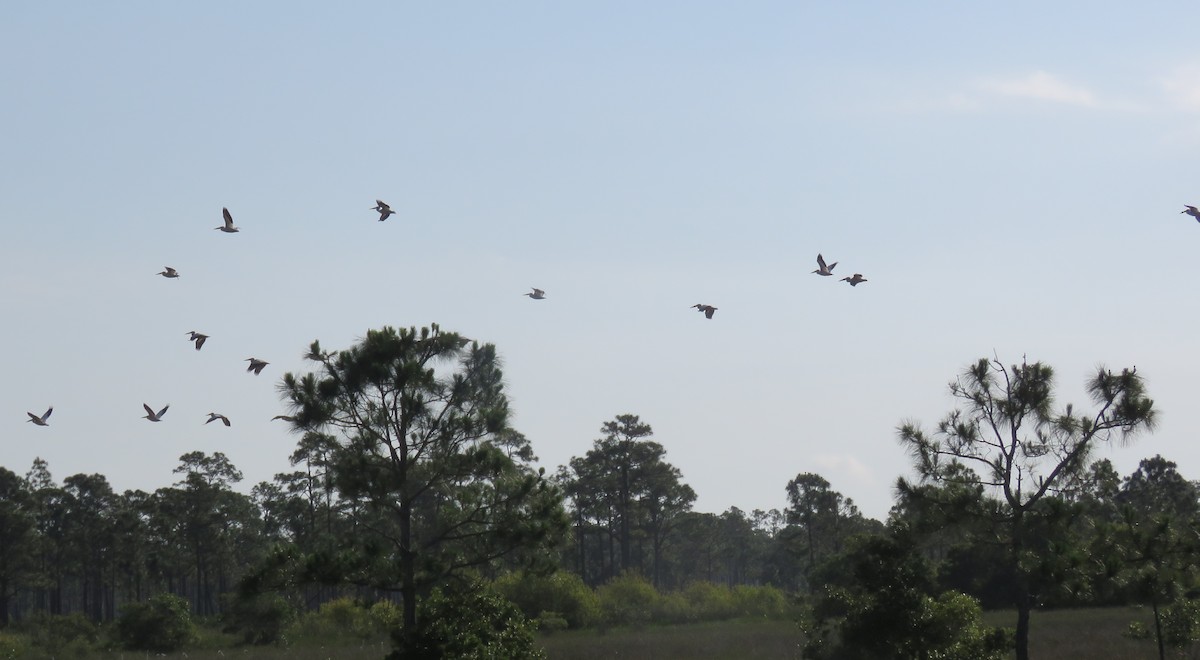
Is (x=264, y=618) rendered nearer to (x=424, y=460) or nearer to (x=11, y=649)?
(x=11, y=649)

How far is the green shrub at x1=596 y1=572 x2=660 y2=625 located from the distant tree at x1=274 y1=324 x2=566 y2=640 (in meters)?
35.9

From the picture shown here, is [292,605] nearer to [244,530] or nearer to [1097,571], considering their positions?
[244,530]

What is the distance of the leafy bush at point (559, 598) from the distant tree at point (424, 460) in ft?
93.2

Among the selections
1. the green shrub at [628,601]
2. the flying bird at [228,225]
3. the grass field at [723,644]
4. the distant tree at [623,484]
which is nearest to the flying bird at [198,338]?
the flying bird at [228,225]

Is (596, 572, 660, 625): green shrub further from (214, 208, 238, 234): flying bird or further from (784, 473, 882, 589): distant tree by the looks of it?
(214, 208, 238, 234): flying bird

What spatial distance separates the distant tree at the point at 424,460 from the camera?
25969 mm

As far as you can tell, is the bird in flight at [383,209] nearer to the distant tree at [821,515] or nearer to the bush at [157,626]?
the bush at [157,626]

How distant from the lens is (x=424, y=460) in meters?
26.9

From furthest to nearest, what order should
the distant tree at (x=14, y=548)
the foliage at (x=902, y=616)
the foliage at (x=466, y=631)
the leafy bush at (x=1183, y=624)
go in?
1. the distant tree at (x=14, y=548)
2. the leafy bush at (x=1183, y=624)
3. the foliage at (x=902, y=616)
4. the foliage at (x=466, y=631)

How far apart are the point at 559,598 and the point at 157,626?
17209 millimetres

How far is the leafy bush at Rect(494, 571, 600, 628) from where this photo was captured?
55.6m

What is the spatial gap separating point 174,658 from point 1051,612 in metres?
36.1

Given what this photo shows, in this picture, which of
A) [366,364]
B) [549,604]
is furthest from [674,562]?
A: [366,364]

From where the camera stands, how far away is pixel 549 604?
188 ft
